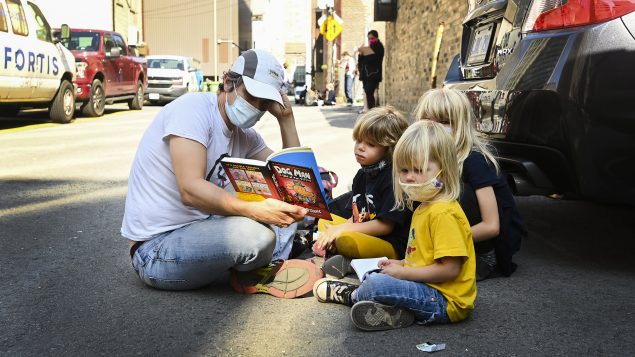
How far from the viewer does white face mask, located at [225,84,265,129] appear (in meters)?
3.17

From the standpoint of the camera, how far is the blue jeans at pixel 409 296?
2.67 meters

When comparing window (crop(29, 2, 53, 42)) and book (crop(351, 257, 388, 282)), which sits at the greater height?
window (crop(29, 2, 53, 42))

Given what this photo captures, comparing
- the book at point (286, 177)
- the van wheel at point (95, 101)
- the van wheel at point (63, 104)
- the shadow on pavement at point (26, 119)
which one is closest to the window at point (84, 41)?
the van wheel at point (95, 101)

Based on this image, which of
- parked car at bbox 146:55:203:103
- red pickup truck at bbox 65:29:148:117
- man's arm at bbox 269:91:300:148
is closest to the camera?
man's arm at bbox 269:91:300:148

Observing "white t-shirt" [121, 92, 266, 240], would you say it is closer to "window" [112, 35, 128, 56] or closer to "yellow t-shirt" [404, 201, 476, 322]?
"yellow t-shirt" [404, 201, 476, 322]

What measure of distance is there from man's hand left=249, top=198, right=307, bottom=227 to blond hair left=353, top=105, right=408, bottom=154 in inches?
26.4

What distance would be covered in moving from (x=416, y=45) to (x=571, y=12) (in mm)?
11030

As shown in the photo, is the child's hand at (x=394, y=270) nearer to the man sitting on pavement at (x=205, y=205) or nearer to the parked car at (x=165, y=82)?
the man sitting on pavement at (x=205, y=205)

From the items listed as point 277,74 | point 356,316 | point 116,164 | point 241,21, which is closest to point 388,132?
point 277,74

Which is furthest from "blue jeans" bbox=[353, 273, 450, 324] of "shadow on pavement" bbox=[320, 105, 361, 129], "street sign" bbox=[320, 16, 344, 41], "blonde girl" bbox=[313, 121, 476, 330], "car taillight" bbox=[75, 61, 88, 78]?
"street sign" bbox=[320, 16, 344, 41]

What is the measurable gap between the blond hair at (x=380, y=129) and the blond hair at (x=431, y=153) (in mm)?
629

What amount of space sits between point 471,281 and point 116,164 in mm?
5661

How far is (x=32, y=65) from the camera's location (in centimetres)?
1093

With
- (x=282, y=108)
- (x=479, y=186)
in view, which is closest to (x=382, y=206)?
(x=479, y=186)
